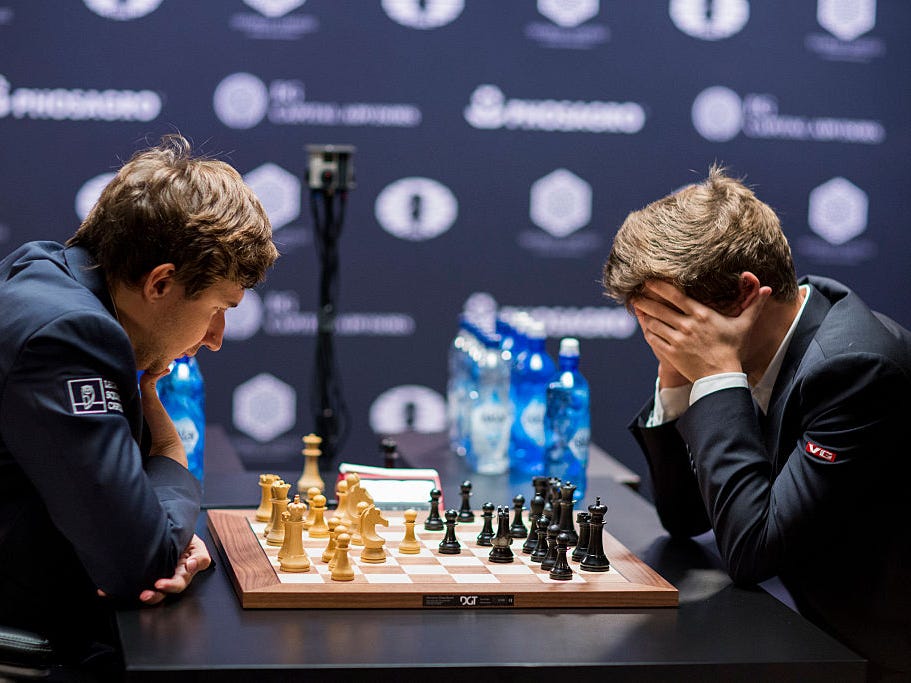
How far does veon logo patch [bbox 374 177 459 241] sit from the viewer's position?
4301 millimetres

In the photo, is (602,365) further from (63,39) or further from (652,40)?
(63,39)

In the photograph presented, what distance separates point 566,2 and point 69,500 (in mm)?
3377

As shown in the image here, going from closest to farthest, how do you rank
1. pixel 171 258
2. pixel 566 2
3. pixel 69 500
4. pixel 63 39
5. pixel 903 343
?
1. pixel 69 500
2. pixel 171 258
3. pixel 903 343
4. pixel 63 39
5. pixel 566 2

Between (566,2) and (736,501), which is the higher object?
(566,2)

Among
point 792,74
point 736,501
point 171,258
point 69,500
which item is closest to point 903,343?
point 736,501

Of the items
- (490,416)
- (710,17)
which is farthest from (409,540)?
(710,17)

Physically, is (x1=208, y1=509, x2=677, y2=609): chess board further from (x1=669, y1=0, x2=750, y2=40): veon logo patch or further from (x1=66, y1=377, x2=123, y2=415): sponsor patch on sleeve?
(x1=669, y1=0, x2=750, y2=40): veon logo patch

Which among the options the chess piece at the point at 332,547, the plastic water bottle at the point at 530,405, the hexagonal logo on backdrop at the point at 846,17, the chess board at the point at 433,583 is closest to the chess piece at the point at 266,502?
the chess board at the point at 433,583

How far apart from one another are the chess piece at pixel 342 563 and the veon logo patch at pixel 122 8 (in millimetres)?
Result: 3059

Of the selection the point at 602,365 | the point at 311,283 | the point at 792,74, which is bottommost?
the point at 602,365

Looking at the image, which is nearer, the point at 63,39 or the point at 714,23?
the point at 63,39

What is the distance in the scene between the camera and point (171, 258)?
5.38ft

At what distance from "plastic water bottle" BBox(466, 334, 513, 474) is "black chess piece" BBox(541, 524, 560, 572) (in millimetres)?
832

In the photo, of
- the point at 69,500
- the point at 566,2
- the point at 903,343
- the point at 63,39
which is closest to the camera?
the point at 69,500
